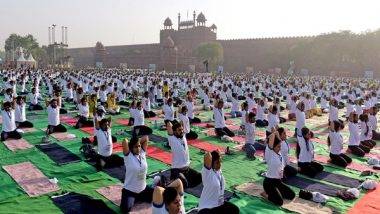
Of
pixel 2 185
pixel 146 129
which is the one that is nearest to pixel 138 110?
pixel 146 129

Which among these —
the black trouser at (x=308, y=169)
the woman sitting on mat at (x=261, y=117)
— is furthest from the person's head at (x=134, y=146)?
the woman sitting on mat at (x=261, y=117)

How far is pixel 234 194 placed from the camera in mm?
7879

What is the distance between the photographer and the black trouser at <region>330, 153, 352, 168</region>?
10.1 m

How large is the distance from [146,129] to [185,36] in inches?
2342

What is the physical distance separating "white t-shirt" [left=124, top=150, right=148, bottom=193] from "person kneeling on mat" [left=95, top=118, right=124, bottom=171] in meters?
2.37

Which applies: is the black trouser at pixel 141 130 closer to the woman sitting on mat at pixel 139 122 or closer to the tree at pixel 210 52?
the woman sitting on mat at pixel 139 122

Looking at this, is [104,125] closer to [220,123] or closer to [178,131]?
[178,131]

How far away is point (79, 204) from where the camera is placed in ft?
23.2

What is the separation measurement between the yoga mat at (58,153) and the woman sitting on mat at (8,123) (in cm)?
129

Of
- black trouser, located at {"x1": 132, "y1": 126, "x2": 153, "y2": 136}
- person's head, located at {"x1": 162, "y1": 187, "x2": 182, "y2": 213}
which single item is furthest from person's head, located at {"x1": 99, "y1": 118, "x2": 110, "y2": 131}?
person's head, located at {"x1": 162, "y1": 187, "x2": 182, "y2": 213}

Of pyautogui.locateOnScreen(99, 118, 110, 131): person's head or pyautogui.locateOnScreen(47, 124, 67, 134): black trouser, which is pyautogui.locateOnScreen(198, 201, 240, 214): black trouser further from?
pyautogui.locateOnScreen(47, 124, 67, 134): black trouser

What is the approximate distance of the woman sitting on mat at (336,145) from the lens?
998 cm

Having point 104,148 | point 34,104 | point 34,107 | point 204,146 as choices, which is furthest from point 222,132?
point 34,104

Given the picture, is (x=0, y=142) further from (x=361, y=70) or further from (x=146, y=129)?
(x=361, y=70)
